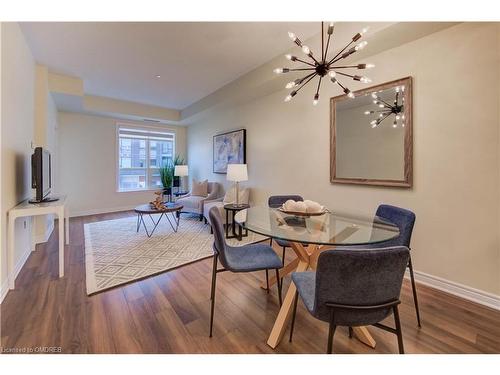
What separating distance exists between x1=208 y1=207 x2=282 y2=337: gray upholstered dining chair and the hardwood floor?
9.1 inches

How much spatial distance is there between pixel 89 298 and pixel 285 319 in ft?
5.62

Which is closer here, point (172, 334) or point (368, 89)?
point (172, 334)

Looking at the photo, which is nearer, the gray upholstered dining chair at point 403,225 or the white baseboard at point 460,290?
the gray upholstered dining chair at point 403,225

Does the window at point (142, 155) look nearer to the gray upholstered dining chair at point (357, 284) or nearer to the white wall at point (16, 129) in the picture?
the white wall at point (16, 129)

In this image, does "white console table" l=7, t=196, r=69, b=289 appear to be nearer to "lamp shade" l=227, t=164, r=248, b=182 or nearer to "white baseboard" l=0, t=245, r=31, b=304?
"white baseboard" l=0, t=245, r=31, b=304

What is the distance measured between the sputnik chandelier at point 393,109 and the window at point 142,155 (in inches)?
226

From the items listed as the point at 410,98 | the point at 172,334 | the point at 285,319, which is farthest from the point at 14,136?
the point at 410,98

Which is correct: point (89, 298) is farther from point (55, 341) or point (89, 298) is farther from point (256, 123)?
point (256, 123)

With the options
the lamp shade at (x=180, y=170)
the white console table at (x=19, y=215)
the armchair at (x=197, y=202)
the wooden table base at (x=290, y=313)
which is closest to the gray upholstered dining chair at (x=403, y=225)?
the wooden table base at (x=290, y=313)

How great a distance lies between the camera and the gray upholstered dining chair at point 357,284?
98cm

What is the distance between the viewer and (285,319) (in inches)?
59.4

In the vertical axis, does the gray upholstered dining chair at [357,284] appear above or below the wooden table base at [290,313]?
above

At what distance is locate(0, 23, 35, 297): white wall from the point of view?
6.64 feet
